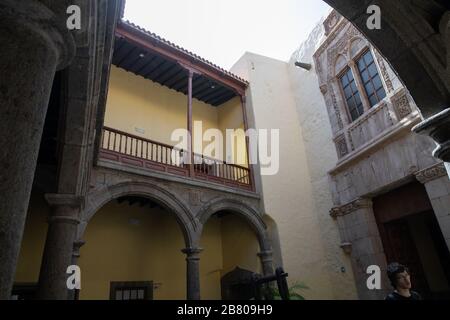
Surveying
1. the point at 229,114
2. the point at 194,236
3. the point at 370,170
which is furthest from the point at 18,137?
the point at 229,114

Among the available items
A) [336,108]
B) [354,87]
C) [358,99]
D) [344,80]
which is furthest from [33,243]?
[344,80]

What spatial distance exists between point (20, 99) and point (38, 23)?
357mm

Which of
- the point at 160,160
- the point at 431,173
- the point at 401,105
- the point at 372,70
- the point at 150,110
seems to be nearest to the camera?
the point at 431,173

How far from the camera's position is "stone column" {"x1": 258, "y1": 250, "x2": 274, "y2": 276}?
26.7 feet

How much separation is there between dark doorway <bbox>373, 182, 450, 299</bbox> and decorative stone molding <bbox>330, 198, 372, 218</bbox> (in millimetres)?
199

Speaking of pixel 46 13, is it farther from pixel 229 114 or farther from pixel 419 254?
pixel 229 114

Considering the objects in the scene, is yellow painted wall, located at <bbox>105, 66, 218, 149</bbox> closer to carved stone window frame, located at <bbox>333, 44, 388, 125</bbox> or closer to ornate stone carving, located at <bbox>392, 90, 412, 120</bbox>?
carved stone window frame, located at <bbox>333, 44, 388, 125</bbox>

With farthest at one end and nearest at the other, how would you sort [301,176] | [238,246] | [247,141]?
[247,141]
[301,176]
[238,246]

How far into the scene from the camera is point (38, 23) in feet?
4.43

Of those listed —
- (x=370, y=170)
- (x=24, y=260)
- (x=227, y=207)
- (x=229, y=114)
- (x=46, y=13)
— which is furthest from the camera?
(x=229, y=114)

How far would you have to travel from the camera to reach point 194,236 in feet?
23.9

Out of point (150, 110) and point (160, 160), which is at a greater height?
point (150, 110)

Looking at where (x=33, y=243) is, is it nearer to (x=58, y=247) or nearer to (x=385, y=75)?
(x=58, y=247)

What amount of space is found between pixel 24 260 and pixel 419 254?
8.34 m
